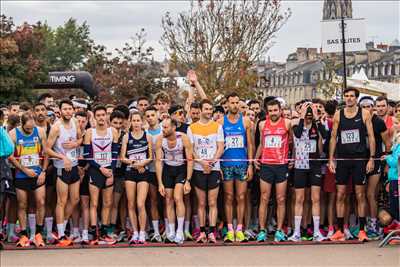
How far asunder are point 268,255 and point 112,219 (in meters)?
2.56

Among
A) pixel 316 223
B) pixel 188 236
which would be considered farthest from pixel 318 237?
pixel 188 236

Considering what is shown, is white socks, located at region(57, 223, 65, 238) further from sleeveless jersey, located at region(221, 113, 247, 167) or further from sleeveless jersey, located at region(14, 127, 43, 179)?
sleeveless jersey, located at region(221, 113, 247, 167)

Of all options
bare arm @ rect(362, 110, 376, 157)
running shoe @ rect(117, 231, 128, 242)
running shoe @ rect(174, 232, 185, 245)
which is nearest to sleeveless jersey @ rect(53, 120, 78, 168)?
running shoe @ rect(117, 231, 128, 242)

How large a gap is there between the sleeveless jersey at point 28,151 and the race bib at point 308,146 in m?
3.84

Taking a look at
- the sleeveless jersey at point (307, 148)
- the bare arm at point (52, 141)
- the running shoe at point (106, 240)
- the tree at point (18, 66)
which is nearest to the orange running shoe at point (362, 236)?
the sleeveless jersey at point (307, 148)

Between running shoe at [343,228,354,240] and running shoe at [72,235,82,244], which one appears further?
running shoe at [343,228,354,240]

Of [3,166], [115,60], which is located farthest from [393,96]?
[3,166]

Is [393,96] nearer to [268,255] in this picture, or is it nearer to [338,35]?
[338,35]

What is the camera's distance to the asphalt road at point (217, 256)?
868 cm

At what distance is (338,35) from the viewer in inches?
709

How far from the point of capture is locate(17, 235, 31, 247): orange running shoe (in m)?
9.84

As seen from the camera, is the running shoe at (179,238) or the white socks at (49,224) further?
the white socks at (49,224)

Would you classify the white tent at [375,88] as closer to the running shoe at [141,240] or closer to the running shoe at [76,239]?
the running shoe at [141,240]

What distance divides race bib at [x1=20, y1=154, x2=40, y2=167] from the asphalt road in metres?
1.26
